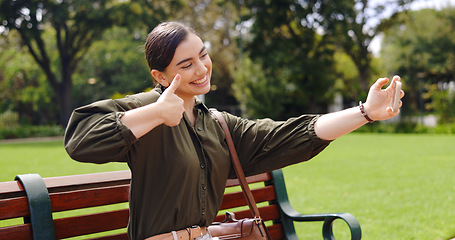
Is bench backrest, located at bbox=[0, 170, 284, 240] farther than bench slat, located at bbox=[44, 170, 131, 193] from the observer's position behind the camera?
No

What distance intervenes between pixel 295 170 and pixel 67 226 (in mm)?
7695

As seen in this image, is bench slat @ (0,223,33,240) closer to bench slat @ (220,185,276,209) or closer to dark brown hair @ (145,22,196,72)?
dark brown hair @ (145,22,196,72)

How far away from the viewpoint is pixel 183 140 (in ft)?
6.60

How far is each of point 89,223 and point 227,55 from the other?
34.8 metres

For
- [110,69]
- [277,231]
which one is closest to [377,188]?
[277,231]

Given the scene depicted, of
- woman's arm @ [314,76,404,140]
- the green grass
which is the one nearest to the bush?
the green grass

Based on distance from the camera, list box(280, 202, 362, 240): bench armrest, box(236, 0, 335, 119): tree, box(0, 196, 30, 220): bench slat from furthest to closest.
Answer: box(236, 0, 335, 119): tree → box(280, 202, 362, 240): bench armrest → box(0, 196, 30, 220): bench slat

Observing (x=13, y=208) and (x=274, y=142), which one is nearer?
(x=13, y=208)

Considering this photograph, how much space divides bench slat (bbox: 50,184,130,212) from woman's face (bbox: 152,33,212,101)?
0.75 m

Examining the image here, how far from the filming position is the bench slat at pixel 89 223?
2.32m

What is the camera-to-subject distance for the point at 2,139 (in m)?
27.0

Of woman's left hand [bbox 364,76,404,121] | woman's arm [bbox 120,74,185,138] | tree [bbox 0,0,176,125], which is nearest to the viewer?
woman's arm [bbox 120,74,185,138]

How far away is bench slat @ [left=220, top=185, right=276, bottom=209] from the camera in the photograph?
3053mm

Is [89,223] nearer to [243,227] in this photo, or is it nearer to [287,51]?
[243,227]
